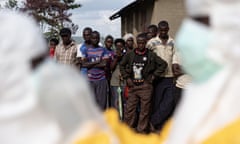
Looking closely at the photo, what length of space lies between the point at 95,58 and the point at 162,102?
1202 mm

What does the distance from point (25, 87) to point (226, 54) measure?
853 millimetres

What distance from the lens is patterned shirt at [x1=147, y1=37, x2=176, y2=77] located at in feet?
29.7

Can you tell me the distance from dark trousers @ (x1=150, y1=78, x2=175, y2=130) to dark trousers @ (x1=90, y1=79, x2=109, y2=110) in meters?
0.77

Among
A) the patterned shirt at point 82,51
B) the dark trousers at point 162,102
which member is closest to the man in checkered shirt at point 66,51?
the patterned shirt at point 82,51

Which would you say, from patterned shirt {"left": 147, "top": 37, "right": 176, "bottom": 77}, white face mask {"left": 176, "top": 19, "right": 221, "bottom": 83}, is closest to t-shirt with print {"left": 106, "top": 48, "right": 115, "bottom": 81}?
patterned shirt {"left": 147, "top": 37, "right": 176, "bottom": 77}

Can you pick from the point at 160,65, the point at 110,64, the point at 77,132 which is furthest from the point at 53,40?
the point at 77,132

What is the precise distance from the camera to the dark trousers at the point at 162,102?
8969mm

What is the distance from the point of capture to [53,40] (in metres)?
11.6

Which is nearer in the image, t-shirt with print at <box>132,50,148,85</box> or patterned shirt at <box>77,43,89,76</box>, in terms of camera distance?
t-shirt with print at <box>132,50,148,85</box>

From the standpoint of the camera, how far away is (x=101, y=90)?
32.3 feet

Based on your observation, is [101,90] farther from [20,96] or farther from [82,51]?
[20,96]

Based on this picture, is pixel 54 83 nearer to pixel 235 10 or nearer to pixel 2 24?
pixel 2 24

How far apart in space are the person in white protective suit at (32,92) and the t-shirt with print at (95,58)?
22.0ft

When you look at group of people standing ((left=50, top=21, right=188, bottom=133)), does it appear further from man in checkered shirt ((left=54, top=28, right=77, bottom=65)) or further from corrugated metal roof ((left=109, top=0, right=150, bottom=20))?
corrugated metal roof ((left=109, top=0, right=150, bottom=20))
